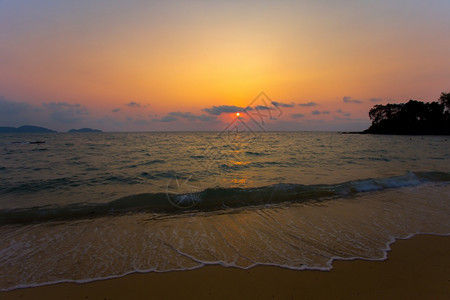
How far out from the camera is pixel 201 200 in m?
7.96

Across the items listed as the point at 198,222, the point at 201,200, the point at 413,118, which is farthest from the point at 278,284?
the point at 413,118

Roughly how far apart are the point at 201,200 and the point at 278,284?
496 cm

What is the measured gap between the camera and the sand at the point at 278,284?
10.1 ft

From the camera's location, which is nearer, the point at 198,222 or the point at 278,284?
the point at 278,284

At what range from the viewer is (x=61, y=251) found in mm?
4434

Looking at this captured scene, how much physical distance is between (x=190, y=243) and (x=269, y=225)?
2.11 metres

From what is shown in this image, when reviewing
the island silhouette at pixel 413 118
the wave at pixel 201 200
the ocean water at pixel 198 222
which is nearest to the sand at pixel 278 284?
the ocean water at pixel 198 222

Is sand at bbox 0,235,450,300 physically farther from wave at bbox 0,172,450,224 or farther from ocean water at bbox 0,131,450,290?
wave at bbox 0,172,450,224

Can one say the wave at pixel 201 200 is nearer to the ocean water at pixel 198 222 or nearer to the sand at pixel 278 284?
the ocean water at pixel 198 222

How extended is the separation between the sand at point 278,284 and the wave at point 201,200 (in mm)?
3446

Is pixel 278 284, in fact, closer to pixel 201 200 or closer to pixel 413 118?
pixel 201 200

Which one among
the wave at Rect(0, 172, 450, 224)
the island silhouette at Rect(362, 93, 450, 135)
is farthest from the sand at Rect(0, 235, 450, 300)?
the island silhouette at Rect(362, 93, 450, 135)

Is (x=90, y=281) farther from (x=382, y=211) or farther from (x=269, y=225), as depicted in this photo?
(x=382, y=211)

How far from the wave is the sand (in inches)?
136
